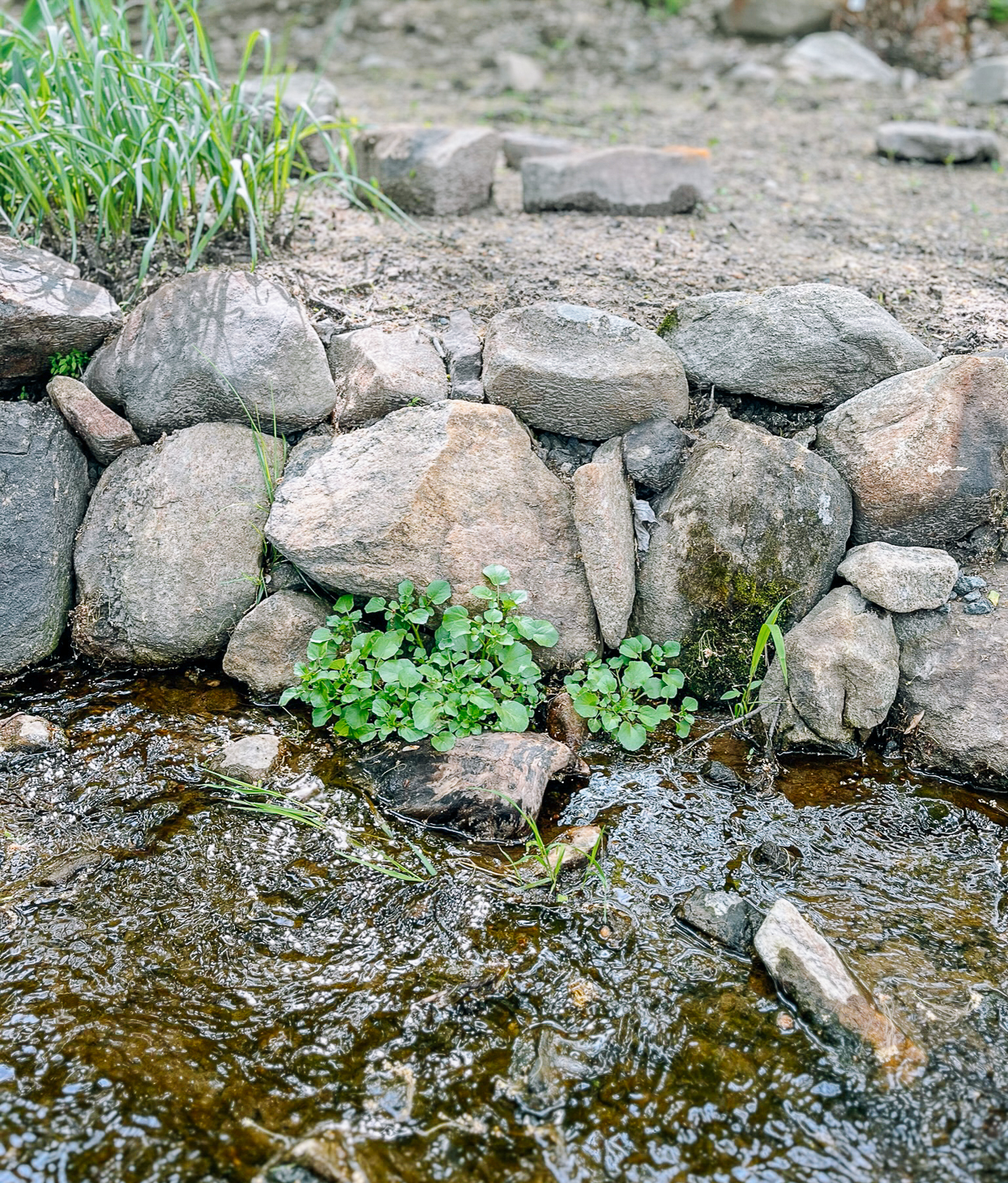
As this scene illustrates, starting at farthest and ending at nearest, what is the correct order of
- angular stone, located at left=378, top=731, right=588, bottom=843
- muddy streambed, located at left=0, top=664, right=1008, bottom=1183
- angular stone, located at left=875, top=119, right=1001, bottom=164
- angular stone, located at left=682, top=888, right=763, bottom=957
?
angular stone, located at left=875, top=119, right=1001, bottom=164 < angular stone, located at left=378, top=731, right=588, bottom=843 < angular stone, located at left=682, top=888, right=763, bottom=957 < muddy streambed, located at left=0, top=664, right=1008, bottom=1183

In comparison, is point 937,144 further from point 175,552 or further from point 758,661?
point 175,552

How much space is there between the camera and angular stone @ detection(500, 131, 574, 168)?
4.37 metres

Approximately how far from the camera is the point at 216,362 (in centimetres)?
297

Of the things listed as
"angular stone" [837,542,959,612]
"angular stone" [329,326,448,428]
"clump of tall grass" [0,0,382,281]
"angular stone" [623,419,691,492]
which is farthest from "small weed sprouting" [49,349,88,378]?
"angular stone" [837,542,959,612]

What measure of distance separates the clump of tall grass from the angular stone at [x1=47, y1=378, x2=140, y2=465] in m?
0.45

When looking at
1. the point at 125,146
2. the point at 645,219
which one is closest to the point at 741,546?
the point at 645,219

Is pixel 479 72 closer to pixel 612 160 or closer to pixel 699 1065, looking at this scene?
pixel 612 160

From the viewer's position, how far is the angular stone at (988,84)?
579 cm

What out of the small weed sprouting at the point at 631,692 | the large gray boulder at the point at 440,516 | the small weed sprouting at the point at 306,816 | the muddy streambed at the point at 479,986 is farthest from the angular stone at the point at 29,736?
the small weed sprouting at the point at 631,692

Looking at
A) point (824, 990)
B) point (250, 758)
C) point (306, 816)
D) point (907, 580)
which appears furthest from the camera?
point (907, 580)

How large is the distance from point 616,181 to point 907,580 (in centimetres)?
216

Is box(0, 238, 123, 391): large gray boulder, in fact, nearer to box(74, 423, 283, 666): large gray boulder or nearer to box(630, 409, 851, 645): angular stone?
box(74, 423, 283, 666): large gray boulder

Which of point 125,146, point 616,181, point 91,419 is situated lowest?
point 91,419

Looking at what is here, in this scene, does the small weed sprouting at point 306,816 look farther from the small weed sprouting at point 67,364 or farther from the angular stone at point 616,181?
the angular stone at point 616,181
